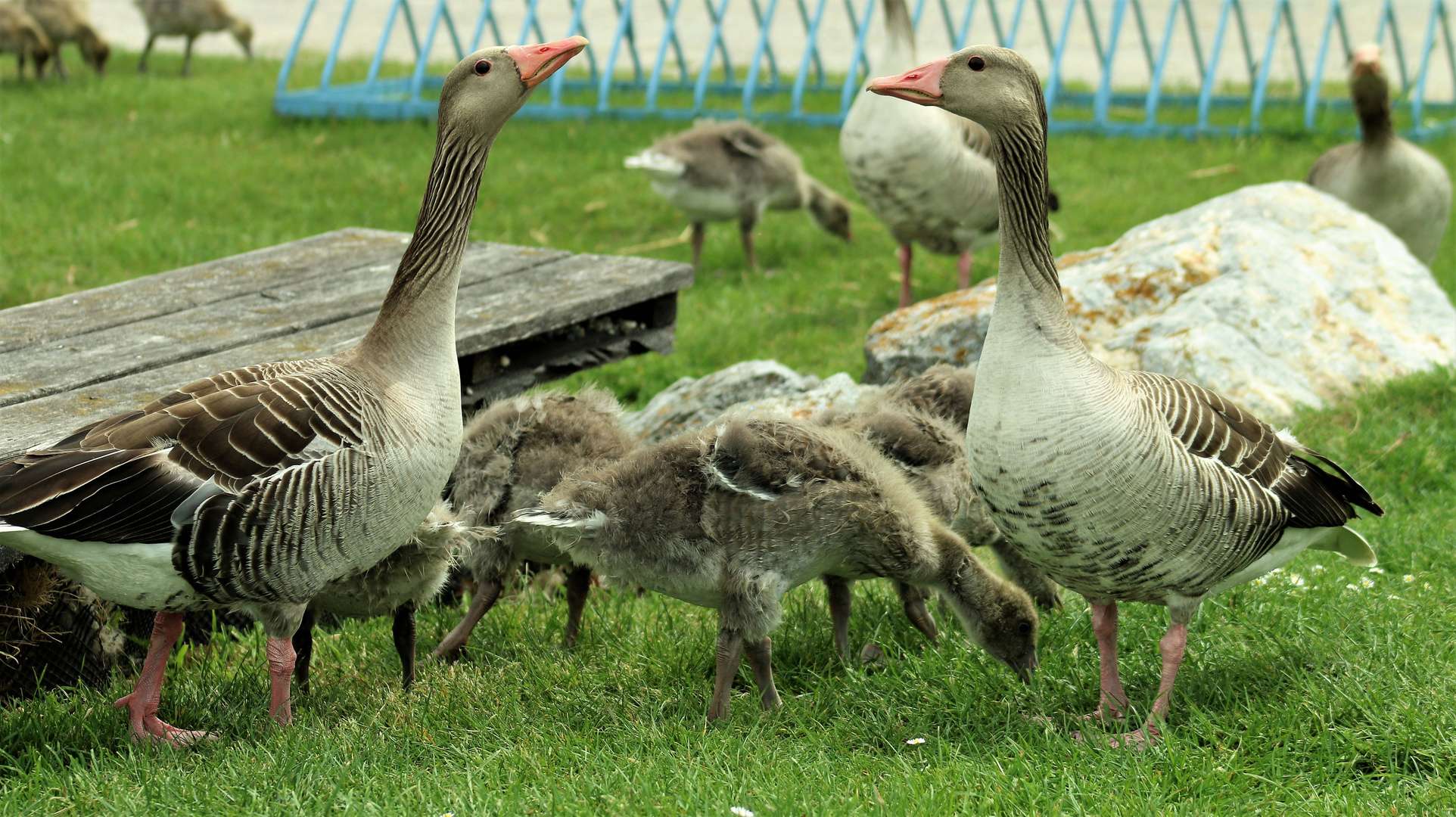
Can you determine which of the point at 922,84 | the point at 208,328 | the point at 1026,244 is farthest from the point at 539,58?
the point at 208,328

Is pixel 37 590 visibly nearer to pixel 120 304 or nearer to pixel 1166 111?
pixel 120 304

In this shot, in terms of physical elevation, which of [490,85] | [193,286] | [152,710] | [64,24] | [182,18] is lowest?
[152,710]

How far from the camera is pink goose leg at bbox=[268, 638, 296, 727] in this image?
416cm

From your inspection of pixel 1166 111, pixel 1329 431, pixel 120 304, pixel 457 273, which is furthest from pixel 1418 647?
pixel 1166 111

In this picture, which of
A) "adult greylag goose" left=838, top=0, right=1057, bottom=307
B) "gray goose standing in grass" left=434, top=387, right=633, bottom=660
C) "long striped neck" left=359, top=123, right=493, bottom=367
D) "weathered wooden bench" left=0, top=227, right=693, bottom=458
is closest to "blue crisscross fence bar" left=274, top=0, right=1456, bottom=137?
"adult greylag goose" left=838, top=0, right=1057, bottom=307

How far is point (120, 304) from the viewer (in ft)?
20.0

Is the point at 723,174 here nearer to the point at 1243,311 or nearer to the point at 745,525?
the point at 1243,311

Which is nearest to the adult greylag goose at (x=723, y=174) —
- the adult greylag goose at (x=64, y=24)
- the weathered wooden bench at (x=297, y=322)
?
the weathered wooden bench at (x=297, y=322)

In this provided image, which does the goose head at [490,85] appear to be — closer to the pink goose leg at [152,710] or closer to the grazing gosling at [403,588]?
the grazing gosling at [403,588]

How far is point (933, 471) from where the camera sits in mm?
5207

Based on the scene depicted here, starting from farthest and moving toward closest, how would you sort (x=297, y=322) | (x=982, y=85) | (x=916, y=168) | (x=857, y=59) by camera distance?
(x=857, y=59) → (x=916, y=168) → (x=297, y=322) → (x=982, y=85)

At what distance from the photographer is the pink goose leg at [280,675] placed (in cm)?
416

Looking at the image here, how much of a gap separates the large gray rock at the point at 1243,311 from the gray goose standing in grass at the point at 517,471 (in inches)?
104

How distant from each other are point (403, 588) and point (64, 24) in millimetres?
15394
